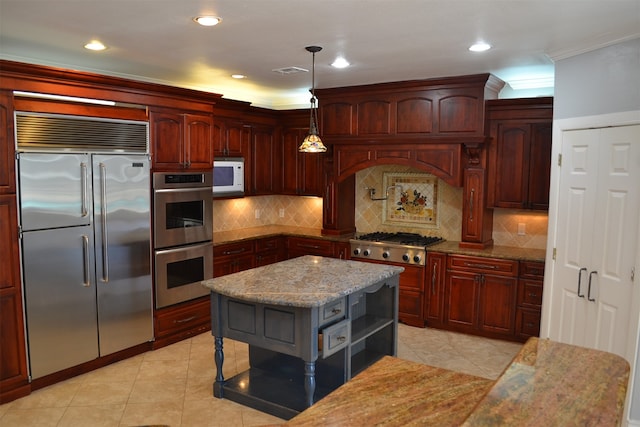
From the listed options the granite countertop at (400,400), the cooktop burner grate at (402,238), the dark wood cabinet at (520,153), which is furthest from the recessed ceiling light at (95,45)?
the dark wood cabinet at (520,153)

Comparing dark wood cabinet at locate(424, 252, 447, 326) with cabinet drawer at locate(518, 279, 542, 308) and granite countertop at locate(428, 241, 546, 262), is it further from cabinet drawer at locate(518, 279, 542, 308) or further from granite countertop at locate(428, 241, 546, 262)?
cabinet drawer at locate(518, 279, 542, 308)

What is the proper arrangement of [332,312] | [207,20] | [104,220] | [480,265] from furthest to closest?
[480,265] < [104,220] < [332,312] < [207,20]

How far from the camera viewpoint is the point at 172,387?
3.89m

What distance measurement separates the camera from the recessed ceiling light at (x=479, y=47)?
3646mm

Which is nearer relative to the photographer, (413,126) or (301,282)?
(301,282)

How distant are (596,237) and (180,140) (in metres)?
3.67

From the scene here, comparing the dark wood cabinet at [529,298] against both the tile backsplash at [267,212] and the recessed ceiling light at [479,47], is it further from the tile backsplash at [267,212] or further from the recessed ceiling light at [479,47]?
the tile backsplash at [267,212]

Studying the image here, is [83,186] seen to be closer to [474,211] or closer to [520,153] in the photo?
[474,211]

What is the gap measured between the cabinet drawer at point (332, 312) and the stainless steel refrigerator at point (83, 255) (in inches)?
81.1

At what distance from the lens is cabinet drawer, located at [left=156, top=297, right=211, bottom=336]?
4.68 metres

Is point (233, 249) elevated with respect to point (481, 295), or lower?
elevated

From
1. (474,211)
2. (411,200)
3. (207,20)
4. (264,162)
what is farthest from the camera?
(264,162)

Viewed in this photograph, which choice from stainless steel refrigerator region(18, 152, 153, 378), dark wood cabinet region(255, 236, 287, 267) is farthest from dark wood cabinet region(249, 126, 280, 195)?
stainless steel refrigerator region(18, 152, 153, 378)

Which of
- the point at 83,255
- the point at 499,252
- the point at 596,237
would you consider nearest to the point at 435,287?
the point at 499,252
